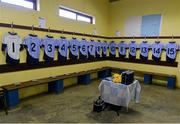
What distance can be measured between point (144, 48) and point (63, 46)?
3049 mm

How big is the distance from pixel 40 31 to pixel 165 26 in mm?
4138

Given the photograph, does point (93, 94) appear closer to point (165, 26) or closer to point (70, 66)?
point (70, 66)

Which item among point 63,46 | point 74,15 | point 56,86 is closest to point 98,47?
point 74,15

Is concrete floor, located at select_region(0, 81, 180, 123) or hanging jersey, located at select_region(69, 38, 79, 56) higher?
hanging jersey, located at select_region(69, 38, 79, 56)

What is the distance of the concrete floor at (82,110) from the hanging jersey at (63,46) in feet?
3.87

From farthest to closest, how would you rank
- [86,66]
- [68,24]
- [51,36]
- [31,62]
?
[86,66] → [68,24] → [51,36] → [31,62]

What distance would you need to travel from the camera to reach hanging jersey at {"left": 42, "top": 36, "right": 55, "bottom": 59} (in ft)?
14.0

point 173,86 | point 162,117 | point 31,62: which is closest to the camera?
point 162,117

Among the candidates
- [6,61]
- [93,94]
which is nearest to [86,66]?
[93,94]

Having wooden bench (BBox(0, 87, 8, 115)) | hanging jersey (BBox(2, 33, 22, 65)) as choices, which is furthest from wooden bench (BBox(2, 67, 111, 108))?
hanging jersey (BBox(2, 33, 22, 65))

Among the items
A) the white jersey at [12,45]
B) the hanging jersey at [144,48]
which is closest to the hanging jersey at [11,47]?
the white jersey at [12,45]

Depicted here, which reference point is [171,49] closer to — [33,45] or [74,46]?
[74,46]

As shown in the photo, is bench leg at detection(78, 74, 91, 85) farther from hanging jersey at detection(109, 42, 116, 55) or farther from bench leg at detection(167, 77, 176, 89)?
bench leg at detection(167, 77, 176, 89)

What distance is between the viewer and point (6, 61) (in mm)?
3510
